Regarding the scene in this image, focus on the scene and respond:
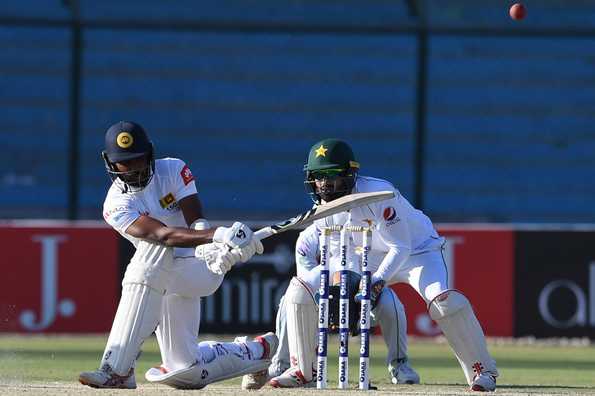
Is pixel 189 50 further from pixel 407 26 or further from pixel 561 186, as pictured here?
pixel 561 186

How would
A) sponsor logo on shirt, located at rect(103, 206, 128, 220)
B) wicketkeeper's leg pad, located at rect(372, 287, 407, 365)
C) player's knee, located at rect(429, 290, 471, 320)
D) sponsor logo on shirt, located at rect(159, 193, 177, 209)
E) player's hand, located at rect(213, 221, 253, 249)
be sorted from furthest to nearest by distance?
wicketkeeper's leg pad, located at rect(372, 287, 407, 365) < player's knee, located at rect(429, 290, 471, 320) < sponsor logo on shirt, located at rect(159, 193, 177, 209) < sponsor logo on shirt, located at rect(103, 206, 128, 220) < player's hand, located at rect(213, 221, 253, 249)

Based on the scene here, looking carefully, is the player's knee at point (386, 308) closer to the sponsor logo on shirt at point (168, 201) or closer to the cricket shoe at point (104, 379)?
the sponsor logo on shirt at point (168, 201)

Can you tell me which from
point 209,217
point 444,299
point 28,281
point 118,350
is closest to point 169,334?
point 118,350

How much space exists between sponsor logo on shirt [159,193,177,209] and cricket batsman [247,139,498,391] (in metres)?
0.78

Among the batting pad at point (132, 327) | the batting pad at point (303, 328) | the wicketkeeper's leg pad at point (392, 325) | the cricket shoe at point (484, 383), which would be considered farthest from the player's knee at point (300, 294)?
the wicketkeeper's leg pad at point (392, 325)

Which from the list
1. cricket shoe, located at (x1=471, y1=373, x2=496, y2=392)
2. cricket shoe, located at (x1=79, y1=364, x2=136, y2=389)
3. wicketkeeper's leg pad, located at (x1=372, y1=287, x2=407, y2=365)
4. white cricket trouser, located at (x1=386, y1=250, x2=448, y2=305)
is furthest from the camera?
wicketkeeper's leg pad, located at (x1=372, y1=287, x2=407, y2=365)

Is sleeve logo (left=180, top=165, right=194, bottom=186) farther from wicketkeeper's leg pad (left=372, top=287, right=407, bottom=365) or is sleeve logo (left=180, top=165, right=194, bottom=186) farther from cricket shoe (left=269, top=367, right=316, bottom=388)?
wicketkeeper's leg pad (left=372, top=287, right=407, bottom=365)

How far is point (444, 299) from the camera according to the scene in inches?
312

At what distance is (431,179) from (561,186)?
1703mm

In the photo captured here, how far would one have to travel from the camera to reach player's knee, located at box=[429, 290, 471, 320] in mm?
7914

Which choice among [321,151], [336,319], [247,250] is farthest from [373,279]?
[247,250]

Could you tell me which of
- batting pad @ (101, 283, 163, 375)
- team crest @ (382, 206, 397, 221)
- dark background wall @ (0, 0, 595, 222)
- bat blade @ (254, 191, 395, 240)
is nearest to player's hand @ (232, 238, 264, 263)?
bat blade @ (254, 191, 395, 240)

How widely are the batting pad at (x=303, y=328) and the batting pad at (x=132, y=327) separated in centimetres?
82

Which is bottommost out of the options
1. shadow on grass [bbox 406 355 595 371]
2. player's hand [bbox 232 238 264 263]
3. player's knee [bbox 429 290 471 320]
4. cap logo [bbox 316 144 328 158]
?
shadow on grass [bbox 406 355 595 371]
